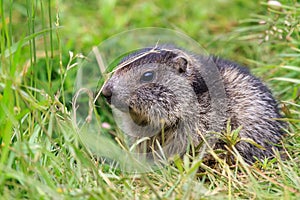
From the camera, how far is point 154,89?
16.0 ft

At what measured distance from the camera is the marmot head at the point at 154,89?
4754 mm

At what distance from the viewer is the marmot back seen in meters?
4.82

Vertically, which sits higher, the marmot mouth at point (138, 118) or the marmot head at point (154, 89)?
the marmot head at point (154, 89)

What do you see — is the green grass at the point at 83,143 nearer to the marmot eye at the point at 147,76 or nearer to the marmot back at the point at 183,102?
the marmot back at the point at 183,102

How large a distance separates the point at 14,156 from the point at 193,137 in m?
1.78

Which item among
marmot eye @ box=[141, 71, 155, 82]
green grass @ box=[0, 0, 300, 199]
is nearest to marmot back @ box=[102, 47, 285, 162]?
marmot eye @ box=[141, 71, 155, 82]

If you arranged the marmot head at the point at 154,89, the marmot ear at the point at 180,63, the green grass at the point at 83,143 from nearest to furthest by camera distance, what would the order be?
the green grass at the point at 83,143, the marmot head at the point at 154,89, the marmot ear at the point at 180,63

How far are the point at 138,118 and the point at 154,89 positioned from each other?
0.31 m

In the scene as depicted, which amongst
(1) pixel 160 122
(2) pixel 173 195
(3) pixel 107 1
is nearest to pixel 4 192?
(2) pixel 173 195

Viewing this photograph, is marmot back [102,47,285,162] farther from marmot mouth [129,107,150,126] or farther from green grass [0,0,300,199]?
green grass [0,0,300,199]

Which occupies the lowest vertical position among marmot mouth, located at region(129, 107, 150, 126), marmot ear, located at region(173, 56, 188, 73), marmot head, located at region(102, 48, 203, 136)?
marmot mouth, located at region(129, 107, 150, 126)

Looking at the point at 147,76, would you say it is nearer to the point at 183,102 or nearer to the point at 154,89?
the point at 154,89

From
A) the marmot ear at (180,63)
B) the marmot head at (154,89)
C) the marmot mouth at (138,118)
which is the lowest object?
the marmot mouth at (138,118)

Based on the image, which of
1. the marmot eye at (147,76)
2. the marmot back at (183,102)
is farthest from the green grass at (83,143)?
the marmot eye at (147,76)
